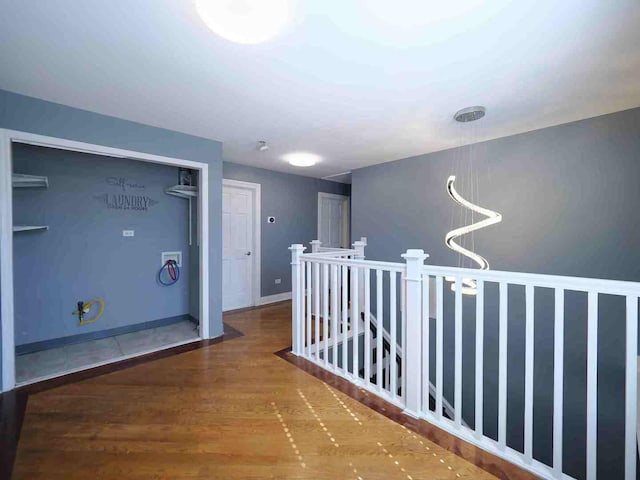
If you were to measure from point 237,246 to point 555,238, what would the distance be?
164 inches

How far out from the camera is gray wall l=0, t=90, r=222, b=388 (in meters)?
2.33

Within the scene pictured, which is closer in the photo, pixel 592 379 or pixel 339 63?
pixel 592 379

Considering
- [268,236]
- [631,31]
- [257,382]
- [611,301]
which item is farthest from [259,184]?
[611,301]

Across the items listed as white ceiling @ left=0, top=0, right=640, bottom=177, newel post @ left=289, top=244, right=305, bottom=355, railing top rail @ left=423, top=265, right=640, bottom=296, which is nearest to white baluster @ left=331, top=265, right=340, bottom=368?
newel post @ left=289, top=244, right=305, bottom=355

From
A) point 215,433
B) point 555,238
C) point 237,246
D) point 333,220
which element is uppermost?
point 333,220

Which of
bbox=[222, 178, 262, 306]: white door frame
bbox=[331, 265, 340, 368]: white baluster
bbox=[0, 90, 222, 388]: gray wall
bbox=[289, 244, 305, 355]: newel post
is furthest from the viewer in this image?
bbox=[222, 178, 262, 306]: white door frame

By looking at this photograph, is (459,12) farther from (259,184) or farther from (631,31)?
(259,184)

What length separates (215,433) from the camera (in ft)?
5.91

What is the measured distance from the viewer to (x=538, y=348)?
10.2 feet

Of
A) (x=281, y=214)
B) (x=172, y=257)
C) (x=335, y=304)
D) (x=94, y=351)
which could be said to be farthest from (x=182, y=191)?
(x=335, y=304)

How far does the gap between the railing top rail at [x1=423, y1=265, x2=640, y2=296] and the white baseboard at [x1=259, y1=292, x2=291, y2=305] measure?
143 inches

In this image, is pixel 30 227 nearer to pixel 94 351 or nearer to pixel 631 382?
pixel 94 351

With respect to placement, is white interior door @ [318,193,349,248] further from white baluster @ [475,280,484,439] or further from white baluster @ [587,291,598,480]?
white baluster @ [587,291,598,480]

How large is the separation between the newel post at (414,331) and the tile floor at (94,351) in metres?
2.52
